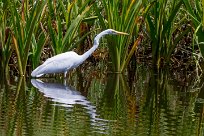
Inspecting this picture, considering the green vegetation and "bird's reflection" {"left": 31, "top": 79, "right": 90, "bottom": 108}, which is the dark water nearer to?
"bird's reflection" {"left": 31, "top": 79, "right": 90, "bottom": 108}

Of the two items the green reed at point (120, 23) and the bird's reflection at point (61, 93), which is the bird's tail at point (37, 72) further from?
the green reed at point (120, 23)

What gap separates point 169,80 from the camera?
1262 cm

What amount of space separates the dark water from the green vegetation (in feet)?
1.94

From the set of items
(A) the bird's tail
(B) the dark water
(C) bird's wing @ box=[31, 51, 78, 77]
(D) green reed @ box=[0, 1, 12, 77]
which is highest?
(D) green reed @ box=[0, 1, 12, 77]

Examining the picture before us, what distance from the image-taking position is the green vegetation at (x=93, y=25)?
11.8 metres

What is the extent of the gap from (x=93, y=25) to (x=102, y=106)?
5767mm


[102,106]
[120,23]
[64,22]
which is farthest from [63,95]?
[64,22]

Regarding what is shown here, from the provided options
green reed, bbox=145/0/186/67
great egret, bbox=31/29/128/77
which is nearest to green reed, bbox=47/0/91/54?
great egret, bbox=31/29/128/77

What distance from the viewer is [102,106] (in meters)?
9.02

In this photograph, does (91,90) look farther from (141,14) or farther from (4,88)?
(141,14)

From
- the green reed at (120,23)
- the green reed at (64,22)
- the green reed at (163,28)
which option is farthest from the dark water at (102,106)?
the green reed at (163,28)

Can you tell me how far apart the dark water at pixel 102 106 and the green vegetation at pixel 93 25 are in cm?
59

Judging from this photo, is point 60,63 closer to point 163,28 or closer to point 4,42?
point 4,42

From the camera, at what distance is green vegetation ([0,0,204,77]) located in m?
11.8
